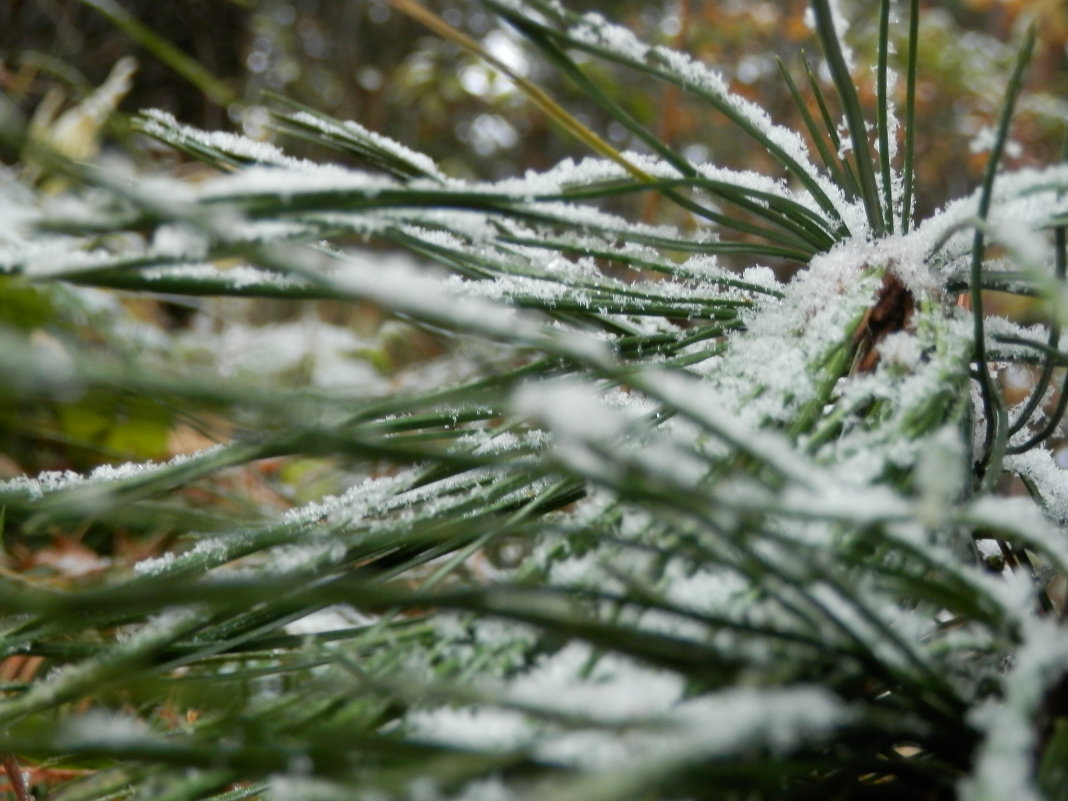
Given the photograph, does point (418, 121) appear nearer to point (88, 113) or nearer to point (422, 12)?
point (88, 113)

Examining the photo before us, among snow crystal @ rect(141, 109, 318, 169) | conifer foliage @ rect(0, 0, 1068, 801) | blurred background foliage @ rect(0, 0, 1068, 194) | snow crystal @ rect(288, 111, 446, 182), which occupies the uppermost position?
blurred background foliage @ rect(0, 0, 1068, 194)

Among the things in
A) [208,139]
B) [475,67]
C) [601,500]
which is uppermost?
[475,67]

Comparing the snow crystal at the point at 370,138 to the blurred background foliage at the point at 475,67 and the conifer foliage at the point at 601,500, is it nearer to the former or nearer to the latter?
the conifer foliage at the point at 601,500

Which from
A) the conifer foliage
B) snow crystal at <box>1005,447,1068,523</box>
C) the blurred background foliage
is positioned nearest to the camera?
the conifer foliage

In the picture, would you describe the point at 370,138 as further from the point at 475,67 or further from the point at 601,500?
the point at 475,67

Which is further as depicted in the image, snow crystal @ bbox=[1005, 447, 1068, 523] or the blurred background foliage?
the blurred background foliage

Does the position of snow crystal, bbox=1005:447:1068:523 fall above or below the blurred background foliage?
below

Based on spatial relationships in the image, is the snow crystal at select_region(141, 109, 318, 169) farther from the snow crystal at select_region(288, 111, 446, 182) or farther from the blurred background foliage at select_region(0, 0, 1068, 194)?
the blurred background foliage at select_region(0, 0, 1068, 194)

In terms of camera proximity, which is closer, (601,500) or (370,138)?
(601,500)

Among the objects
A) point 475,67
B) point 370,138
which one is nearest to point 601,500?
point 370,138

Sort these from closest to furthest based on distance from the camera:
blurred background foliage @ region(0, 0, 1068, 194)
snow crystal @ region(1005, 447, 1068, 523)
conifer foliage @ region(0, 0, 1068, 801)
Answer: conifer foliage @ region(0, 0, 1068, 801)
snow crystal @ region(1005, 447, 1068, 523)
blurred background foliage @ region(0, 0, 1068, 194)

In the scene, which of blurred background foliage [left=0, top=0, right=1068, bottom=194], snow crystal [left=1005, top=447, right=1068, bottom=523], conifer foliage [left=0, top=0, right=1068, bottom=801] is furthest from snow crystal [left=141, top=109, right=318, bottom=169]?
blurred background foliage [left=0, top=0, right=1068, bottom=194]

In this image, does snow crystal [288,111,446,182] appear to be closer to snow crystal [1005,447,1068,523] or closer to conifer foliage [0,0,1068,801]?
conifer foliage [0,0,1068,801]
